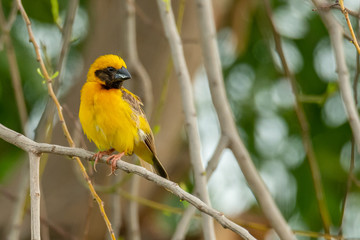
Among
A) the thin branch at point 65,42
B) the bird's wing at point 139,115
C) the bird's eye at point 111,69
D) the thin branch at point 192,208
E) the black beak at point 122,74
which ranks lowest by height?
the thin branch at point 192,208

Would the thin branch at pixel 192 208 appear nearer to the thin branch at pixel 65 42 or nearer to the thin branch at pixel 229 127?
the thin branch at pixel 229 127

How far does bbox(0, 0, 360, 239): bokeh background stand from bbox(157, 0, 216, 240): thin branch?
8.34 feet

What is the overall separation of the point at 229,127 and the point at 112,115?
77 centimetres

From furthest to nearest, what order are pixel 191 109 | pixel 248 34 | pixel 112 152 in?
pixel 248 34, pixel 112 152, pixel 191 109

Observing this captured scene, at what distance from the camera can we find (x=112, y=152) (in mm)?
4316

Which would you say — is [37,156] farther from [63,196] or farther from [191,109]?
[63,196]

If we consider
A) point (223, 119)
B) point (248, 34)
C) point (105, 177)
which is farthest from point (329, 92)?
point (248, 34)

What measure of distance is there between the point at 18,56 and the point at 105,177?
181cm

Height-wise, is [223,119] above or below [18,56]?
below

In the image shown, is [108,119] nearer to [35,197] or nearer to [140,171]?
[140,171]

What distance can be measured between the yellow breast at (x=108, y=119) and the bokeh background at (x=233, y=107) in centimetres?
264

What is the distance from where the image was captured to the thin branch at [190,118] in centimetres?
364

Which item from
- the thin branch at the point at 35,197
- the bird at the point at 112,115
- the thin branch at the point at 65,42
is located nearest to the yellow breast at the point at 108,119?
the bird at the point at 112,115

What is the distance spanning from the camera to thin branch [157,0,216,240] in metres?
3.64
